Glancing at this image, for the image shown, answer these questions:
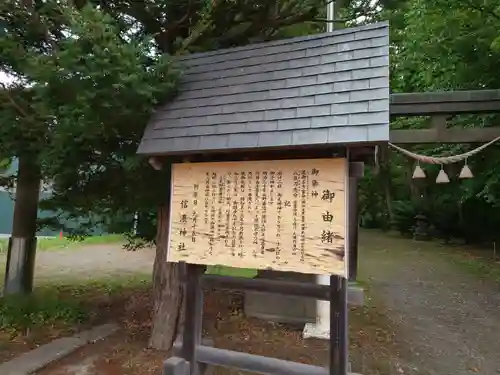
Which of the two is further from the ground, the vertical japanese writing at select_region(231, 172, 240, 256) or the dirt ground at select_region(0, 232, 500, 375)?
the vertical japanese writing at select_region(231, 172, 240, 256)

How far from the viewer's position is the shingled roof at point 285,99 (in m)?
3.01

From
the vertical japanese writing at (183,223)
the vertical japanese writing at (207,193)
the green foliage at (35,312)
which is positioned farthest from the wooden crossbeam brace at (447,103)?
the green foliage at (35,312)

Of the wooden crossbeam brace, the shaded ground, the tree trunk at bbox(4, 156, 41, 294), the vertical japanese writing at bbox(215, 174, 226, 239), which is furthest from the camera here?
the wooden crossbeam brace

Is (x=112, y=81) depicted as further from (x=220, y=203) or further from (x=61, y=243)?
(x=61, y=243)

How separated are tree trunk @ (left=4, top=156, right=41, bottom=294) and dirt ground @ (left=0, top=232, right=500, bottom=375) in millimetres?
1310

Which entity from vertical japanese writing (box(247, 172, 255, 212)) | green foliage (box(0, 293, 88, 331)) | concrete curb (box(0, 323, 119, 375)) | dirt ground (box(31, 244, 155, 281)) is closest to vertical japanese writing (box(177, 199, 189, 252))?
vertical japanese writing (box(247, 172, 255, 212))

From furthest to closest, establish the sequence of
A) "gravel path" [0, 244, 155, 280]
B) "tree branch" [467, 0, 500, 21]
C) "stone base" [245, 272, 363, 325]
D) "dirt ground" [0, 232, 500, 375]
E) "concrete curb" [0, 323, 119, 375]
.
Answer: "gravel path" [0, 244, 155, 280]
"tree branch" [467, 0, 500, 21]
"stone base" [245, 272, 363, 325]
"dirt ground" [0, 232, 500, 375]
"concrete curb" [0, 323, 119, 375]

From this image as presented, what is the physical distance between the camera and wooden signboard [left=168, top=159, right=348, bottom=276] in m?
3.03

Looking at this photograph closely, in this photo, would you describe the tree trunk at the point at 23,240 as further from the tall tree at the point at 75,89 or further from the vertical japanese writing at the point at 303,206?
the vertical japanese writing at the point at 303,206

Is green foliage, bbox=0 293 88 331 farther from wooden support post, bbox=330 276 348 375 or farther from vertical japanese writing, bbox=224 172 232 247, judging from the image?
wooden support post, bbox=330 276 348 375

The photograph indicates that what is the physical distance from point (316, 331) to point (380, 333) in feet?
3.48

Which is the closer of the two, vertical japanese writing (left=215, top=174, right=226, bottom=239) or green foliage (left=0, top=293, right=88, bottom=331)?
vertical japanese writing (left=215, top=174, right=226, bottom=239)

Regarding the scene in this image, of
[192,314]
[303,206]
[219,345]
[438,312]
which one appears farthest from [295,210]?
[438,312]

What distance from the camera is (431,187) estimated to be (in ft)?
65.9
